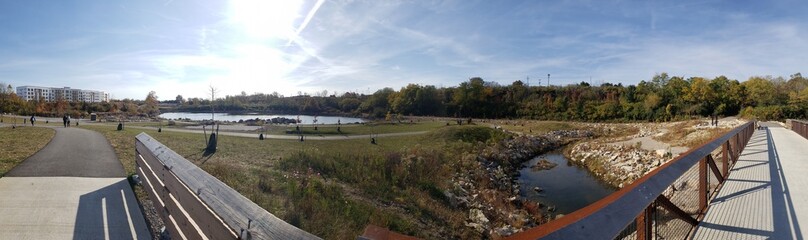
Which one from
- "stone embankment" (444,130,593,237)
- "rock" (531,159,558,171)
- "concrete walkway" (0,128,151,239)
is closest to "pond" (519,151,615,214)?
"rock" (531,159,558,171)

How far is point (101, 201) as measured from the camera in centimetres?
544

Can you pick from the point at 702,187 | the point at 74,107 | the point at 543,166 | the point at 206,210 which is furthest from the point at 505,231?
the point at 74,107

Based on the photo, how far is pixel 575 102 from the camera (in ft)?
195

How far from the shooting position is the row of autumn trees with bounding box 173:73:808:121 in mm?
37844

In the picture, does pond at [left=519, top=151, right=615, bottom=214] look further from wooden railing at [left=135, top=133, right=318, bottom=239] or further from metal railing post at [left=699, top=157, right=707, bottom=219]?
wooden railing at [left=135, top=133, right=318, bottom=239]

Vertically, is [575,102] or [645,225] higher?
[575,102]

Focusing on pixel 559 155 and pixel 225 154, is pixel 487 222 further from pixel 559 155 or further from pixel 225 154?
pixel 559 155

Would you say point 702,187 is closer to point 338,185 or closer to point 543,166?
point 338,185

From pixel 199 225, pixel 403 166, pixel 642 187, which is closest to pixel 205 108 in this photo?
pixel 403 166

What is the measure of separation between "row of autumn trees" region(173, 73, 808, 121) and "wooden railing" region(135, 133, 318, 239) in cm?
2713

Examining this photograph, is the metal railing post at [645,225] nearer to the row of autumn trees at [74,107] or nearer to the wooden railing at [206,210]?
the wooden railing at [206,210]

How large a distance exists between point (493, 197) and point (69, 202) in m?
10.5

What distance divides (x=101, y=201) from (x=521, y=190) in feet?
43.6

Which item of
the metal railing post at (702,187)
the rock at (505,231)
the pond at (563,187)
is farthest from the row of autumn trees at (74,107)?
the metal railing post at (702,187)
